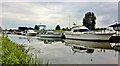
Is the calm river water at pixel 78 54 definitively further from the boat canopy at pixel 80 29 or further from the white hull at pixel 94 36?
the boat canopy at pixel 80 29

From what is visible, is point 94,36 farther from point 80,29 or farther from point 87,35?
point 80,29

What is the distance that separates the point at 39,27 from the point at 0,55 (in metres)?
109

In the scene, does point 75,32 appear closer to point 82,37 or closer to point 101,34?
point 82,37

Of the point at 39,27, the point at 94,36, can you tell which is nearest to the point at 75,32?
the point at 94,36

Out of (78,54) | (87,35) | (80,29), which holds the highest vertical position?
(80,29)

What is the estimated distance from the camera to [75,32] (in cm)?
5747

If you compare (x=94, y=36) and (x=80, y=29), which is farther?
(x=80, y=29)

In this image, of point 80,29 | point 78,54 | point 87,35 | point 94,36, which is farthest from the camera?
point 80,29

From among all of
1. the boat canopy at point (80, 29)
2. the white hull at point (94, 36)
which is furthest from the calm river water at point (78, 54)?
the boat canopy at point (80, 29)

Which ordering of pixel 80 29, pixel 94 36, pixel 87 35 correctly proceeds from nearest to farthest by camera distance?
pixel 94 36 < pixel 87 35 < pixel 80 29

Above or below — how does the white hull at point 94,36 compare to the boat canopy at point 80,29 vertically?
below

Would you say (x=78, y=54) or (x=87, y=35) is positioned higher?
(x=87, y=35)

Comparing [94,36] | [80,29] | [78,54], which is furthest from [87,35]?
[78,54]

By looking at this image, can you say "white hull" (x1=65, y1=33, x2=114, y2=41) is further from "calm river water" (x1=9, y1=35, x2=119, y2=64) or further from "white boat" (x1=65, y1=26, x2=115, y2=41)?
"calm river water" (x1=9, y1=35, x2=119, y2=64)
